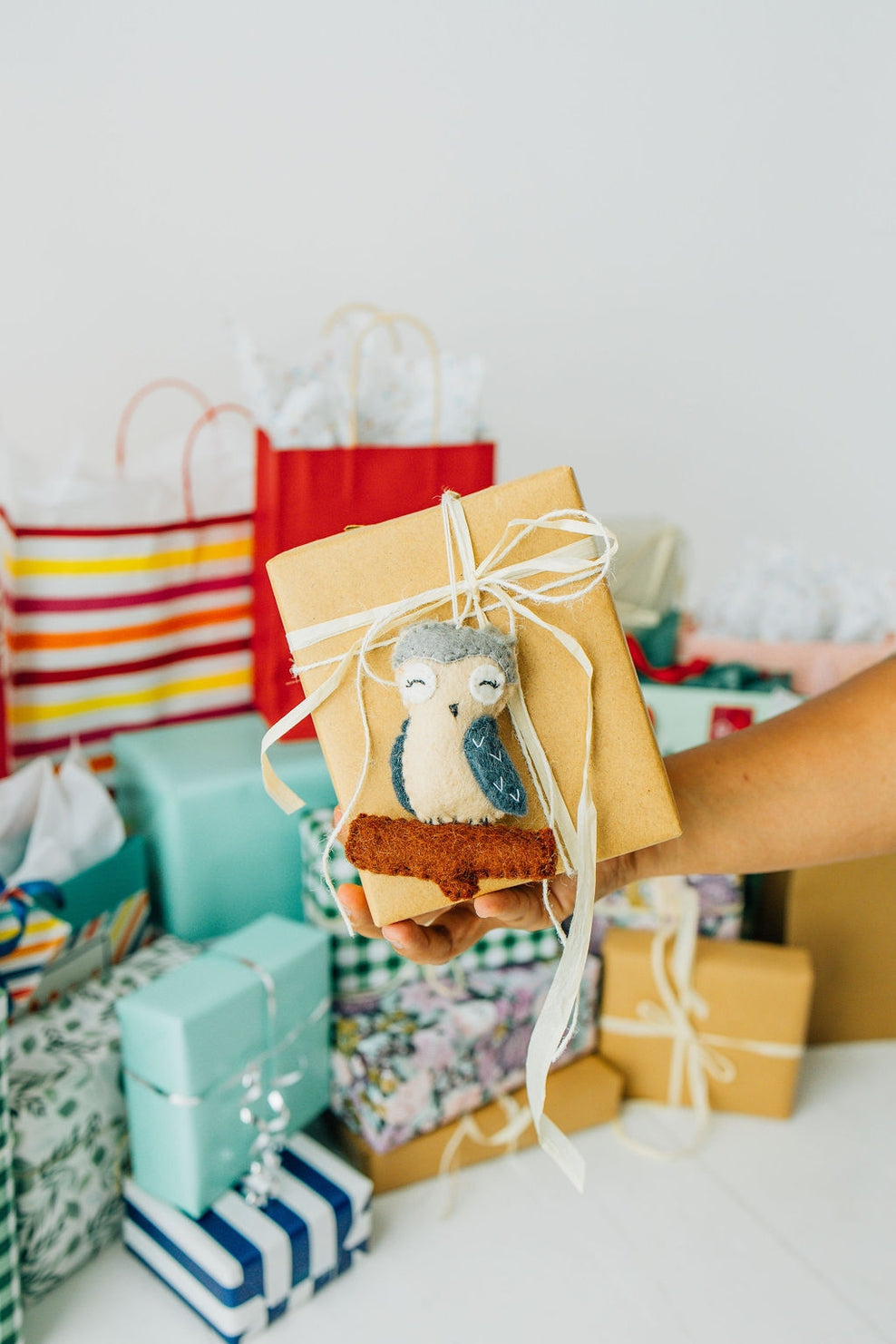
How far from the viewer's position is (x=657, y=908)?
132 cm

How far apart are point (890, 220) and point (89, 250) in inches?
66.3

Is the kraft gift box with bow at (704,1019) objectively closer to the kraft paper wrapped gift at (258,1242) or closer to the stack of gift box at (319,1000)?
the stack of gift box at (319,1000)

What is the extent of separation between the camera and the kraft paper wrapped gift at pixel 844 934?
1.39m

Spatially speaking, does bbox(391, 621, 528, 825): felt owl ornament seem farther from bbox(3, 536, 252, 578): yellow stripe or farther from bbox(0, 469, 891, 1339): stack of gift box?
bbox(3, 536, 252, 578): yellow stripe

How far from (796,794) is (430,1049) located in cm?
55

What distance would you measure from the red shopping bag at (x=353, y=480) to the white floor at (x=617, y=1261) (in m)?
0.62

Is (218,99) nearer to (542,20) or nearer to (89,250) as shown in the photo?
(89,250)

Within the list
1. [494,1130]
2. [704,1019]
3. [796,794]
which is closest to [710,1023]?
[704,1019]

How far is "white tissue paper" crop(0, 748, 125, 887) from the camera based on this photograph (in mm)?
1096

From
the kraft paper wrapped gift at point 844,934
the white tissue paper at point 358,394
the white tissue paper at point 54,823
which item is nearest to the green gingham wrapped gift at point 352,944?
the white tissue paper at point 54,823

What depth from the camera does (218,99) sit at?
60.2 inches

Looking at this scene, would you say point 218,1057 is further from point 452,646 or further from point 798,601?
point 798,601

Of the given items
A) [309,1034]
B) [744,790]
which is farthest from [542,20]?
[309,1034]

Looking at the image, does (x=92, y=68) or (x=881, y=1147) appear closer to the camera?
(x=881, y=1147)
